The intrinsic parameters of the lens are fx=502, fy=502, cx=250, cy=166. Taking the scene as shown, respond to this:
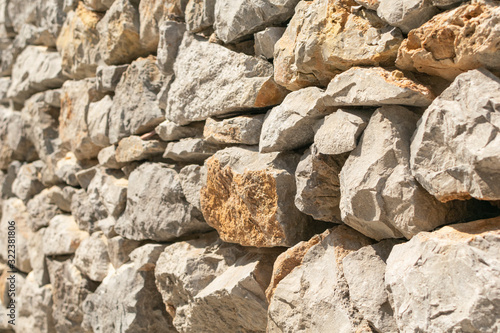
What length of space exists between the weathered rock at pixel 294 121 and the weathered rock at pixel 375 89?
0.09 metres

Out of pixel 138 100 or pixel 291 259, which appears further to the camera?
pixel 138 100

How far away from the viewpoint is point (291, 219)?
1.48 m

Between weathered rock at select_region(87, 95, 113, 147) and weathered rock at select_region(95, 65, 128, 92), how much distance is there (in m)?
0.07

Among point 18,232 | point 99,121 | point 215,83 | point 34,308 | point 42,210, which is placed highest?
point 215,83

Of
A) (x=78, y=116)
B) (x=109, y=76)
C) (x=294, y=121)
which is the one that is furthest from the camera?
(x=78, y=116)

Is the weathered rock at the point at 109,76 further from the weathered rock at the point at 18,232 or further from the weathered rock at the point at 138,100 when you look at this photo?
the weathered rock at the point at 18,232

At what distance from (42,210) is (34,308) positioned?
60 centimetres

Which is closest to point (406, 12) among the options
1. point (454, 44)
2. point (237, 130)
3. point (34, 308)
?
point (454, 44)

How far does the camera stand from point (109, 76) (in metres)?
2.48

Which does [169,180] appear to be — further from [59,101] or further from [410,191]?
[59,101]

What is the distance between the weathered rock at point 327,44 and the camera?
1.22m

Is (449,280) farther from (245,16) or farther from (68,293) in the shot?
(68,293)

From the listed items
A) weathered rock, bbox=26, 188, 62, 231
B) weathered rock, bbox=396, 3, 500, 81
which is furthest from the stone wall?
weathered rock, bbox=26, 188, 62, 231

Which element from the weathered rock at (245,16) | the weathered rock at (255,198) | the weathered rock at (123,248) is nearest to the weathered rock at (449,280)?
the weathered rock at (255,198)
